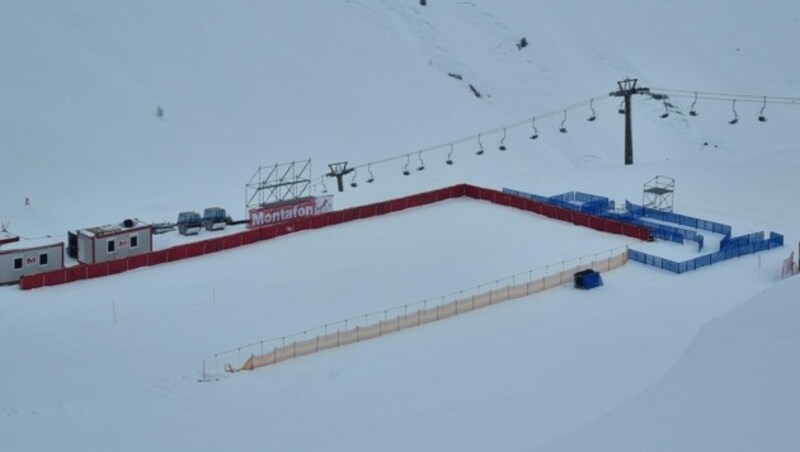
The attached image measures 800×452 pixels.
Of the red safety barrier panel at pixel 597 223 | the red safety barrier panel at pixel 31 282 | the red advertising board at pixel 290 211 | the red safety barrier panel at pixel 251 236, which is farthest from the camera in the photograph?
the red advertising board at pixel 290 211

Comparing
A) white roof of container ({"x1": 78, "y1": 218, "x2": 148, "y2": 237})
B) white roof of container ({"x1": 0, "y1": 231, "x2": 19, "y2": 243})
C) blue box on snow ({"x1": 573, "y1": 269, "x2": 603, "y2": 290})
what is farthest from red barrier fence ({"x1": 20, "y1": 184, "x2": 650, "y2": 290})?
blue box on snow ({"x1": 573, "y1": 269, "x2": 603, "y2": 290})

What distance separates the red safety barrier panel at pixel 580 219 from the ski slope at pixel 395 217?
834mm

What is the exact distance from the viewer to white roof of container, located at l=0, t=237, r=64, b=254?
1335 inches

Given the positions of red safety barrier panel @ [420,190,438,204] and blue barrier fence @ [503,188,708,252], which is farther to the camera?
red safety barrier panel @ [420,190,438,204]

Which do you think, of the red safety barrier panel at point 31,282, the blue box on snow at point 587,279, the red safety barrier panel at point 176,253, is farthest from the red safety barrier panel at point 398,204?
the red safety barrier panel at point 31,282

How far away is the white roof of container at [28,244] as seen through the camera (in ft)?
111

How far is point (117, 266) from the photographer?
34500mm

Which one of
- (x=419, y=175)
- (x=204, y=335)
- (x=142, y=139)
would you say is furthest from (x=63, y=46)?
(x=204, y=335)

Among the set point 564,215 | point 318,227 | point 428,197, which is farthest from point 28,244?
point 564,215

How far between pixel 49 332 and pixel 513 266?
1545 cm

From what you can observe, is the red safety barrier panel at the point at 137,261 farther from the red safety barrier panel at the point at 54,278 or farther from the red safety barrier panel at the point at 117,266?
the red safety barrier panel at the point at 54,278

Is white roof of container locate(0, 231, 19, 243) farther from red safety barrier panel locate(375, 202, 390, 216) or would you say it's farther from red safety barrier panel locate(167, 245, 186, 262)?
red safety barrier panel locate(375, 202, 390, 216)

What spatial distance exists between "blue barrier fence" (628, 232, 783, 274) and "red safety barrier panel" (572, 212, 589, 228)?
4.92 m

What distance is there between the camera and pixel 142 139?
169 ft
